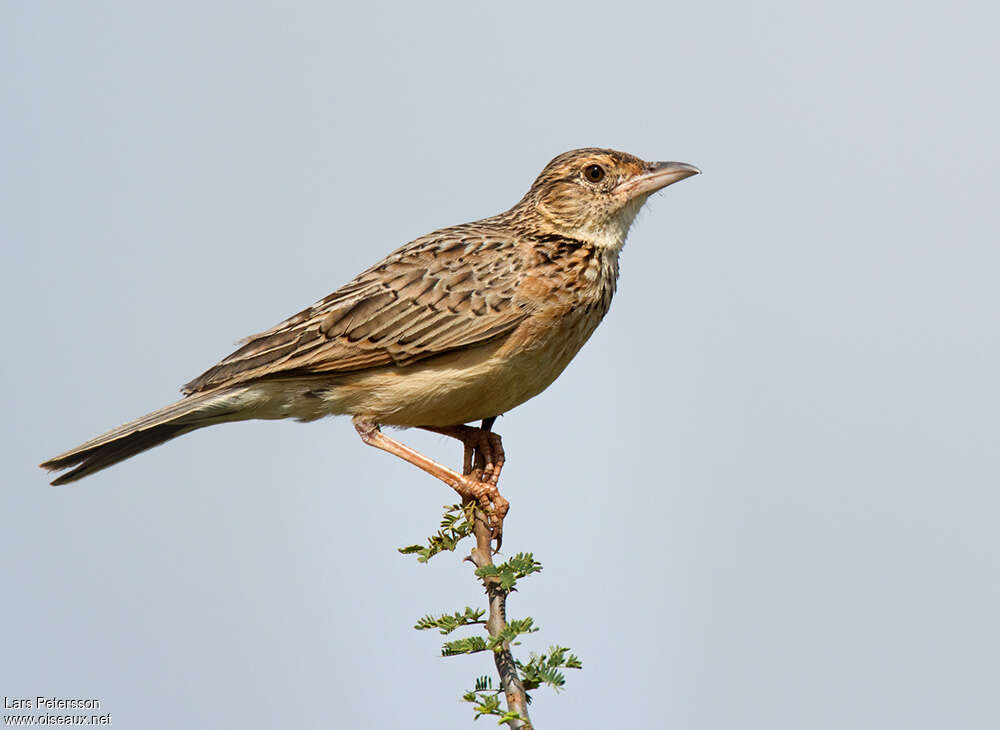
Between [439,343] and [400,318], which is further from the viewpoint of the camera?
[400,318]

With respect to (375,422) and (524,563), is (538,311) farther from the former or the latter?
(524,563)

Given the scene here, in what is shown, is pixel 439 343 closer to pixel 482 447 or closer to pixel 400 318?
pixel 400 318

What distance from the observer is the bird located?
7.85 metres

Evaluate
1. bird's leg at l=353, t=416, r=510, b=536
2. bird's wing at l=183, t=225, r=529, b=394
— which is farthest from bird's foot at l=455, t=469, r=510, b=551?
bird's wing at l=183, t=225, r=529, b=394

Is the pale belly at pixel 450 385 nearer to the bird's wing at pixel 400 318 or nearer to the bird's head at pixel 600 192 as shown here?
the bird's wing at pixel 400 318

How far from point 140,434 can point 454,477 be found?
2.20 metres

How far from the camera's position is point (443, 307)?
8062mm

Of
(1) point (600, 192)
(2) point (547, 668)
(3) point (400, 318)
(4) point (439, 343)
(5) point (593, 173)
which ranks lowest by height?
(2) point (547, 668)

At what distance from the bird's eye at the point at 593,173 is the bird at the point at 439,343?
3 centimetres

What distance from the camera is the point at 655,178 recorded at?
8.55 m

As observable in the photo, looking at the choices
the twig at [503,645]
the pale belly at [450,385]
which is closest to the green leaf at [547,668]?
the twig at [503,645]

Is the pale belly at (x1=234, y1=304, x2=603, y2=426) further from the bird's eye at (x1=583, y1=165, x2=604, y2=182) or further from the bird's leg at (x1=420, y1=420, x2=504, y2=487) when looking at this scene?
the bird's eye at (x1=583, y1=165, x2=604, y2=182)

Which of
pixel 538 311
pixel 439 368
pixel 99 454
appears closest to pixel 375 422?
pixel 439 368

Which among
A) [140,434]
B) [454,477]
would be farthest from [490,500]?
[140,434]
